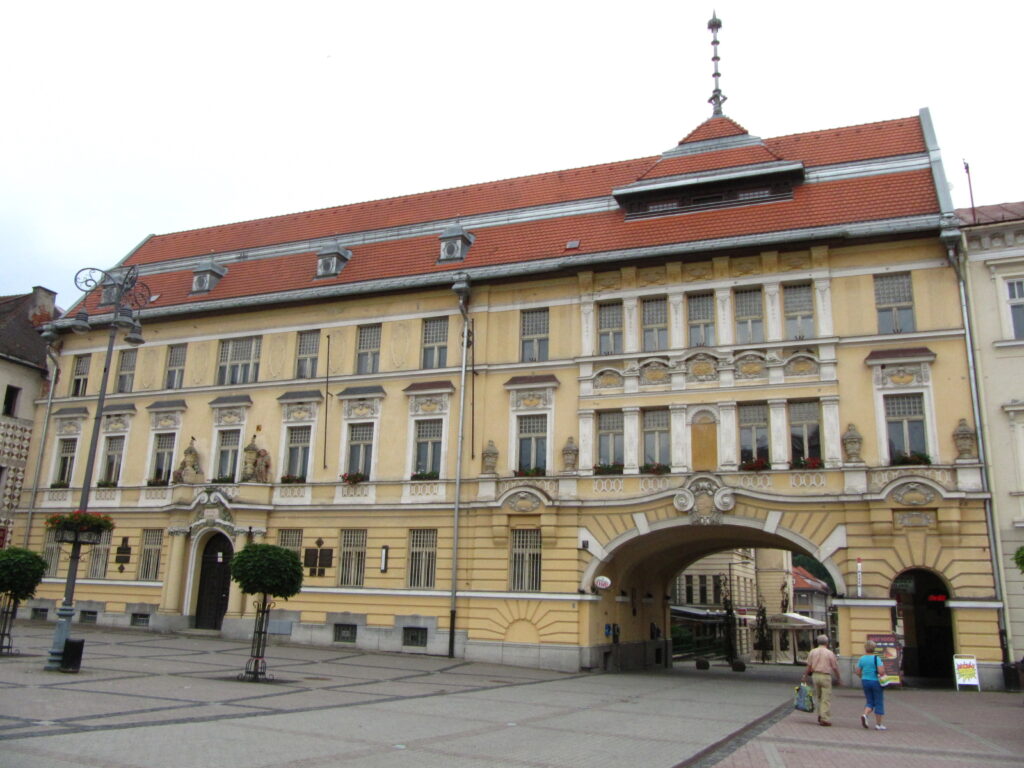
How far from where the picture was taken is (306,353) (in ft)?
108

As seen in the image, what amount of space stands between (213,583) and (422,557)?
28.2 ft

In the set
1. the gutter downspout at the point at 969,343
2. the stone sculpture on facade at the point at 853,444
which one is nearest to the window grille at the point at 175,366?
the stone sculpture on facade at the point at 853,444

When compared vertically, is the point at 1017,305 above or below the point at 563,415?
above

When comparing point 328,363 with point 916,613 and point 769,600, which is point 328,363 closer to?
point 916,613

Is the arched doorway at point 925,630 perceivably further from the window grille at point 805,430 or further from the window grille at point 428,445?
the window grille at point 428,445

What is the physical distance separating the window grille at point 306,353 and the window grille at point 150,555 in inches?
315

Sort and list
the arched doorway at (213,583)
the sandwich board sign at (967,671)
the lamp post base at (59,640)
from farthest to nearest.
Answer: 1. the arched doorway at (213,583)
2. the sandwich board sign at (967,671)
3. the lamp post base at (59,640)

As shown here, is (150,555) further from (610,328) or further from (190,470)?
(610,328)

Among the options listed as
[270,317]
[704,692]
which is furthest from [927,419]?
[270,317]

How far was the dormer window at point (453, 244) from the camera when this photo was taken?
32062 millimetres

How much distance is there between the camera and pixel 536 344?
29.5 metres

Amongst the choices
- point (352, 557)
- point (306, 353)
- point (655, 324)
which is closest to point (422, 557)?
point (352, 557)

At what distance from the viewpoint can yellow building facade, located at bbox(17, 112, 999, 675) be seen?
81.6 ft

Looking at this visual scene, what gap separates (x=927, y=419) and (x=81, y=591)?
30.2m
